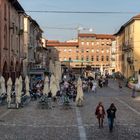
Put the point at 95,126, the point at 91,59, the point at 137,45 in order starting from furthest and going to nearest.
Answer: the point at 91,59 < the point at 137,45 < the point at 95,126

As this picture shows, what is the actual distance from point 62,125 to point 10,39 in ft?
106

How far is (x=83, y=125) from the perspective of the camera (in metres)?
Result: 25.4

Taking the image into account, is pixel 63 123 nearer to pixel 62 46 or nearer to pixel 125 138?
pixel 125 138

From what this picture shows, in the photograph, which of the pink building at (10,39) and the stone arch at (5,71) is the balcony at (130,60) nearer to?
the pink building at (10,39)

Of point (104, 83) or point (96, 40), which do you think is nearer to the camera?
point (104, 83)

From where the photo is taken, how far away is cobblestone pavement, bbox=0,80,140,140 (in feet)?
69.8

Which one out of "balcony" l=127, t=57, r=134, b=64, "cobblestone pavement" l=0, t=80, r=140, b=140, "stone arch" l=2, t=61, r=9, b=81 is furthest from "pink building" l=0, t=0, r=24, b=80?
"balcony" l=127, t=57, r=134, b=64

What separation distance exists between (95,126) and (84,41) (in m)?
147

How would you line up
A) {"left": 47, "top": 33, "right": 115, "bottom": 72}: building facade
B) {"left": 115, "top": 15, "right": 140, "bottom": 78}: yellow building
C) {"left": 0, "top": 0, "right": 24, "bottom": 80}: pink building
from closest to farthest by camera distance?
1. {"left": 0, "top": 0, "right": 24, "bottom": 80}: pink building
2. {"left": 115, "top": 15, "right": 140, "bottom": 78}: yellow building
3. {"left": 47, "top": 33, "right": 115, "bottom": 72}: building facade

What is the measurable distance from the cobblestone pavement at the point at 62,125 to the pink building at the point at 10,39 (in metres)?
16.6

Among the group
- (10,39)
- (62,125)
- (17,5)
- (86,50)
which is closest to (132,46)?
(17,5)

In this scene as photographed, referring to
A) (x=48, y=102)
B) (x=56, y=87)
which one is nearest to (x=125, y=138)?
(x=48, y=102)

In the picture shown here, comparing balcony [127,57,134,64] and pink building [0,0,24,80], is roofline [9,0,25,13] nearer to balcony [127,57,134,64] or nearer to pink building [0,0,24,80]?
pink building [0,0,24,80]

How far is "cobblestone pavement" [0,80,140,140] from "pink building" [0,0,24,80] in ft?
54.4
